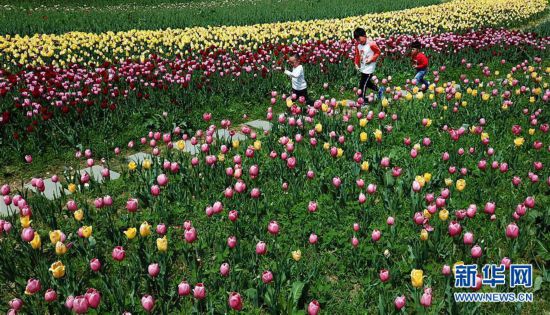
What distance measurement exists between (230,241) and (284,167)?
1.78 m

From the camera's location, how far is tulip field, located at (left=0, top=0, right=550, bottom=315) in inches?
122

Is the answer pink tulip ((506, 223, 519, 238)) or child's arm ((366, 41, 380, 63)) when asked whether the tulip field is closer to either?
pink tulip ((506, 223, 519, 238))

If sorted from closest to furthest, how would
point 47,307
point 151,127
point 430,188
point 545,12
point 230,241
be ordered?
point 47,307
point 230,241
point 430,188
point 151,127
point 545,12

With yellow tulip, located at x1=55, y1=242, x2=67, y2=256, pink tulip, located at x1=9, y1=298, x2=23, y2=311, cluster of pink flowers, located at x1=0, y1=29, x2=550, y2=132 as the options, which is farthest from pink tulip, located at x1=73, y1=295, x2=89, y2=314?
cluster of pink flowers, located at x1=0, y1=29, x2=550, y2=132

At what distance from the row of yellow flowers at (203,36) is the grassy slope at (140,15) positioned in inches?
64.8

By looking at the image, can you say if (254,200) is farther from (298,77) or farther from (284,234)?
(298,77)

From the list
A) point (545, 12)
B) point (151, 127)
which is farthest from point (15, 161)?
point (545, 12)

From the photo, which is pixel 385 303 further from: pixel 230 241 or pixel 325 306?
pixel 230 241

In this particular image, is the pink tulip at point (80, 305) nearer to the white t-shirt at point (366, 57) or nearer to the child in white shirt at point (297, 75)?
the child in white shirt at point (297, 75)

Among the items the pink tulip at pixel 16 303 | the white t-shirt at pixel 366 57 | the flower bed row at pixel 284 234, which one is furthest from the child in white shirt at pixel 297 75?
the pink tulip at pixel 16 303

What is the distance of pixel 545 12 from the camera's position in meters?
25.7

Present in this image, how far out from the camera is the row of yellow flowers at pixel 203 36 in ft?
33.6

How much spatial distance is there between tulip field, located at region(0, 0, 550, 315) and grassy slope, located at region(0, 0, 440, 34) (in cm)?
540

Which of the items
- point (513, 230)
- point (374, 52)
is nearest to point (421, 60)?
point (374, 52)
